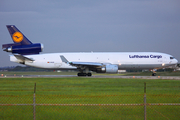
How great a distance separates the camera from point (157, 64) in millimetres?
35688

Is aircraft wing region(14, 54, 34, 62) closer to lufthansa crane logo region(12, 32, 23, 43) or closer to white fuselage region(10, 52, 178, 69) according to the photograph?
white fuselage region(10, 52, 178, 69)

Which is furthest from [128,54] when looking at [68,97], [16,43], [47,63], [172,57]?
[68,97]

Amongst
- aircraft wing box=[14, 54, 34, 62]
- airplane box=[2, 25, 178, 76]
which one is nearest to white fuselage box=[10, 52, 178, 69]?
airplane box=[2, 25, 178, 76]

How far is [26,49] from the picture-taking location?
3528 cm

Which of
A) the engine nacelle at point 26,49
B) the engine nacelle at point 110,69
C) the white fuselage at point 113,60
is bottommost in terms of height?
the engine nacelle at point 110,69

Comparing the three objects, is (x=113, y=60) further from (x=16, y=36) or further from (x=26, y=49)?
(x=16, y=36)

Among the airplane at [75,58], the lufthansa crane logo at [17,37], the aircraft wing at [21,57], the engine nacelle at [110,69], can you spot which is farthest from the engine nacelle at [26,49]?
the engine nacelle at [110,69]

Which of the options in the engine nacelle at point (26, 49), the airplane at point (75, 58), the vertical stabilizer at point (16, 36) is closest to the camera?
the engine nacelle at point (26, 49)

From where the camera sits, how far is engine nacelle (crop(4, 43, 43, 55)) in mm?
34688

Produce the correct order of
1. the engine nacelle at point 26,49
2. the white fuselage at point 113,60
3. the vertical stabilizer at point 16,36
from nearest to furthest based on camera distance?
the engine nacelle at point 26,49
the white fuselage at point 113,60
the vertical stabilizer at point 16,36

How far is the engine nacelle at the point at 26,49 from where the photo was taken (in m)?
34.7

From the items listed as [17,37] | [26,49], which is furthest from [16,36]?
[26,49]

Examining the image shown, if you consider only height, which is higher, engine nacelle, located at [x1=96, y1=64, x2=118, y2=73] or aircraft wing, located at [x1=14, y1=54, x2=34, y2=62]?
aircraft wing, located at [x1=14, y1=54, x2=34, y2=62]

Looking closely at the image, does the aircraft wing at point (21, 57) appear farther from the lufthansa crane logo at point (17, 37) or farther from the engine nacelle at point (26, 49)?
the lufthansa crane logo at point (17, 37)
